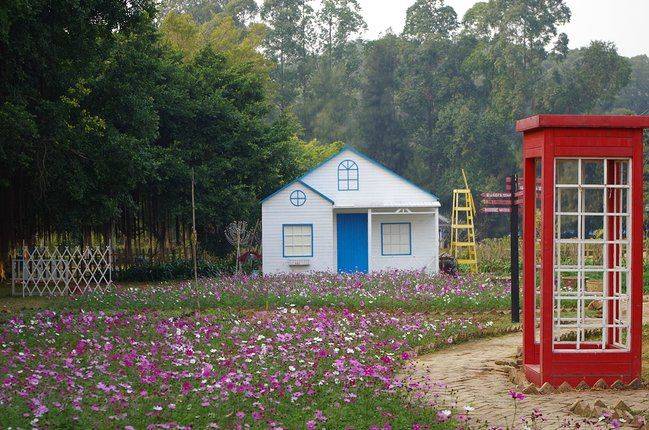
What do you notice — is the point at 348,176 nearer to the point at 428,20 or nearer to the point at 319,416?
the point at 319,416

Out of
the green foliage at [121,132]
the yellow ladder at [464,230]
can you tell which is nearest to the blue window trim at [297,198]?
the green foliage at [121,132]

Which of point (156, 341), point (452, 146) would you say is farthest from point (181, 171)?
point (452, 146)

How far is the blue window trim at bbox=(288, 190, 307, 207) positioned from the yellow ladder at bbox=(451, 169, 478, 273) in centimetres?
509

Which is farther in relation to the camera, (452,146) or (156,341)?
(452,146)

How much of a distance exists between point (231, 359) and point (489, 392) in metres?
2.96

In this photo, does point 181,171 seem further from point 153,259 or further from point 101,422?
point 101,422

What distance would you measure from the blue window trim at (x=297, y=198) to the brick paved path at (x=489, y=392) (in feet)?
57.5

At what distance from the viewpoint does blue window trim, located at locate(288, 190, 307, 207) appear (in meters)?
31.8

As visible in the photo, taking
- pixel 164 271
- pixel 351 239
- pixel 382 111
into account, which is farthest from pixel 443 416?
pixel 382 111

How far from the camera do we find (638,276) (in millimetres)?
10680

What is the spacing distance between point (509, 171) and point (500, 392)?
57501 millimetres

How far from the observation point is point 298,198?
31844 mm

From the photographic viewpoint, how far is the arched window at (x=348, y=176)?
32594mm

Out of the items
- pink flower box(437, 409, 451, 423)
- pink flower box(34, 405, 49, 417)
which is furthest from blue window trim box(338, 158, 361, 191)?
pink flower box(34, 405, 49, 417)
